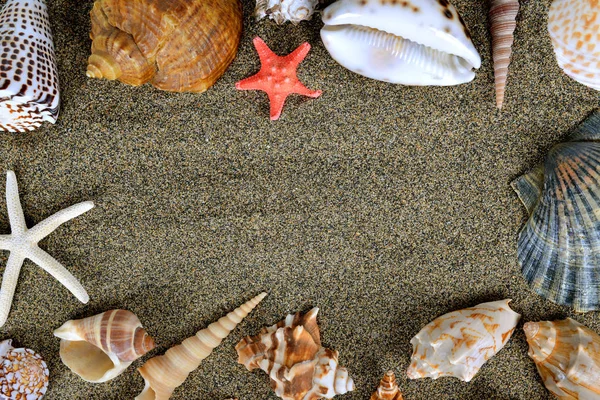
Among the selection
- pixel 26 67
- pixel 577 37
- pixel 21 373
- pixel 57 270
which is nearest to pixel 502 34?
pixel 577 37

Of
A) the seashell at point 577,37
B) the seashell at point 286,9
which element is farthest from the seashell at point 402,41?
the seashell at point 577,37

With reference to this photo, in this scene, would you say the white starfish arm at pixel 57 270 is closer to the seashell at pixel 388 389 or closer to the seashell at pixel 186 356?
the seashell at pixel 186 356

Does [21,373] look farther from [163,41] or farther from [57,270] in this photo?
[163,41]

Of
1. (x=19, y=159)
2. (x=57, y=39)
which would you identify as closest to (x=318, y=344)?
(x=19, y=159)

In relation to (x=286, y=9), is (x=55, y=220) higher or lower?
lower

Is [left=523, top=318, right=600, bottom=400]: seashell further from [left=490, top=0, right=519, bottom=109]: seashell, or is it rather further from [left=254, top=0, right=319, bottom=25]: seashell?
[left=254, top=0, right=319, bottom=25]: seashell

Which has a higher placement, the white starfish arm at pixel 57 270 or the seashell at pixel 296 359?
the white starfish arm at pixel 57 270

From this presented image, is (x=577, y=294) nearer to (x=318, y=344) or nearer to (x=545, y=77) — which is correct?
(x=545, y=77)
